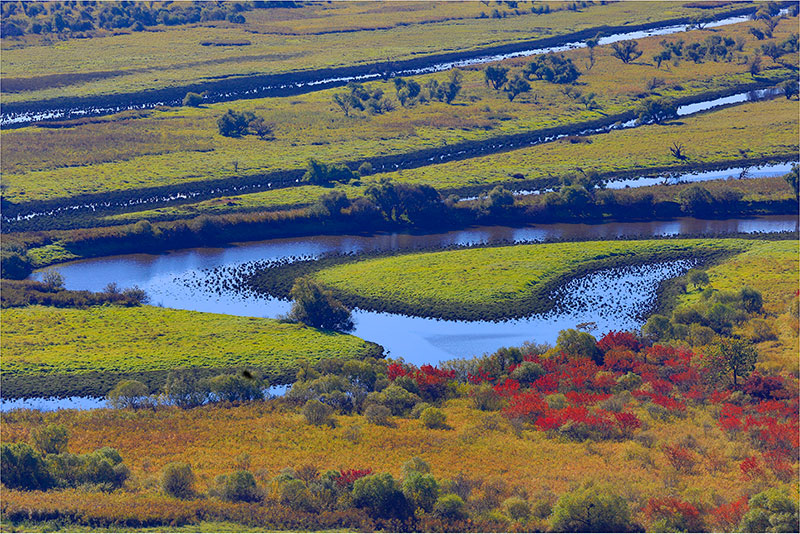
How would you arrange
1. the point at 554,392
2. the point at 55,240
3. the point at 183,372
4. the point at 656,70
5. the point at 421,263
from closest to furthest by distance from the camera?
the point at 554,392 < the point at 183,372 < the point at 421,263 < the point at 55,240 < the point at 656,70

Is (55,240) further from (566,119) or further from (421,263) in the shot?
(566,119)

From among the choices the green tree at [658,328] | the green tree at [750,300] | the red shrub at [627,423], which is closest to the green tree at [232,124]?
the green tree at [658,328]

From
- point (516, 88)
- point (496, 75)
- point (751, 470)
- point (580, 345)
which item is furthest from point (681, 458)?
point (496, 75)

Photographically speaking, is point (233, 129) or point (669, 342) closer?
point (669, 342)

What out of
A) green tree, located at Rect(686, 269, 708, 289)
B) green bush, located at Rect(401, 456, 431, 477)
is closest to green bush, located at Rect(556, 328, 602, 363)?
green tree, located at Rect(686, 269, 708, 289)

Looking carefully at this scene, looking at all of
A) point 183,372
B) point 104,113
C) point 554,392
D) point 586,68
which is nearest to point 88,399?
point 183,372

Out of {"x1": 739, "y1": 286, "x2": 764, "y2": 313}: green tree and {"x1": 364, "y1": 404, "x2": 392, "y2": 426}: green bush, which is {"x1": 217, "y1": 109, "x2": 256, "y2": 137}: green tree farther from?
{"x1": 364, "y1": 404, "x2": 392, "y2": 426}: green bush
